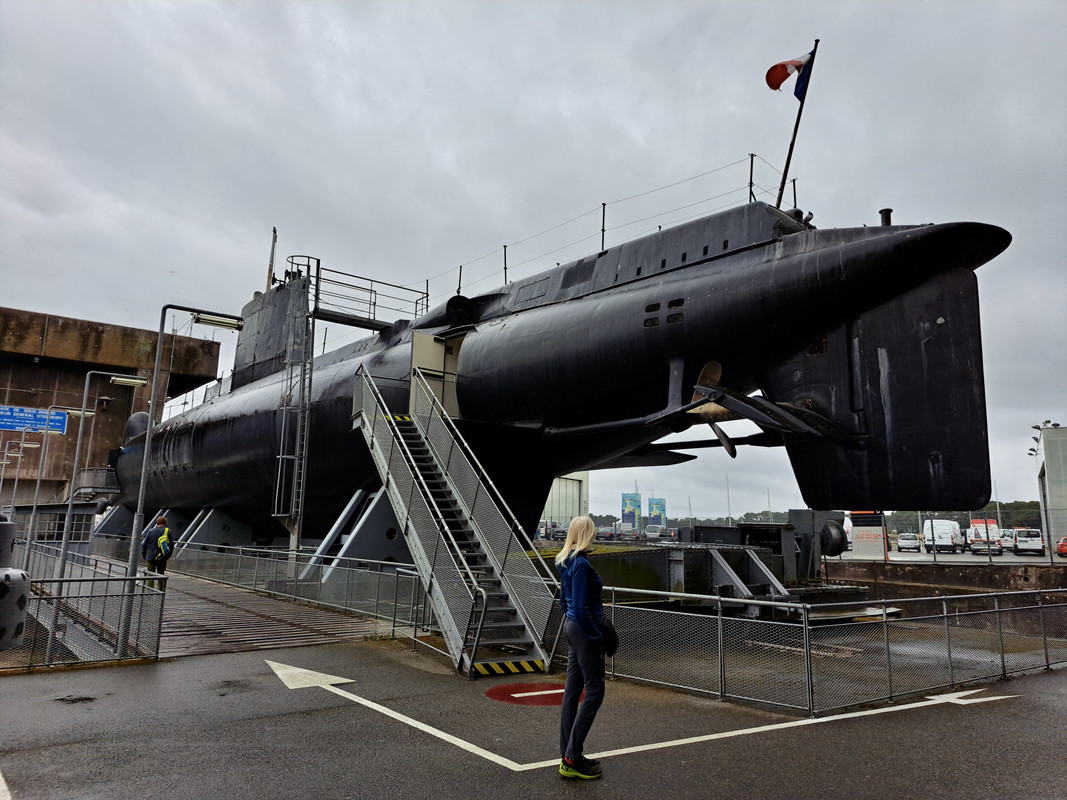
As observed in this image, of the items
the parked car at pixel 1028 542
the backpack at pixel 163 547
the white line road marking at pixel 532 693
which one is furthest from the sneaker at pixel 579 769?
the parked car at pixel 1028 542

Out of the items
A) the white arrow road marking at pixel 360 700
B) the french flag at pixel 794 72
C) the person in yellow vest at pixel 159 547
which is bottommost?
the white arrow road marking at pixel 360 700

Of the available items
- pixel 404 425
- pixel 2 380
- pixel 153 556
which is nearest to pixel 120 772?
pixel 404 425

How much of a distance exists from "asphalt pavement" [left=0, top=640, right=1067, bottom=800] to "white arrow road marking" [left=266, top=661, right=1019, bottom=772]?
3 centimetres

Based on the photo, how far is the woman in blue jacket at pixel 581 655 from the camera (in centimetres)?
523

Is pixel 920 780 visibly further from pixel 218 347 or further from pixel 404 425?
pixel 218 347

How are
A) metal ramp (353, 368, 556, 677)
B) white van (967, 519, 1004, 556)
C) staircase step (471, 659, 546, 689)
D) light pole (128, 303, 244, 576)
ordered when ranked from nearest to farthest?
staircase step (471, 659, 546, 689) → metal ramp (353, 368, 556, 677) → light pole (128, 303, 244, 576) → white van (967, 519, 1004, 556)

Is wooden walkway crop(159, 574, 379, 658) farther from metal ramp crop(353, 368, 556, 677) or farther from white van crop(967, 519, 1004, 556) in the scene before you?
white van crop(967, 519, 1004, 556)

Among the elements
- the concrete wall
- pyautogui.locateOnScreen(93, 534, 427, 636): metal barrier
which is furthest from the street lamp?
the concrete wall

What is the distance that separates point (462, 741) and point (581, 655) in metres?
1.66

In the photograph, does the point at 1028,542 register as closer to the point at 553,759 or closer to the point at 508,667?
the point at 508,667

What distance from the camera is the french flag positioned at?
40.1 feet

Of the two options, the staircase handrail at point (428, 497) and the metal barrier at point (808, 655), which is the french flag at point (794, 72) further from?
the staircase handrail at point (428, 497)

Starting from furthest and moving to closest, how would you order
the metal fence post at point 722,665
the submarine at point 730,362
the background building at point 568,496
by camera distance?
the background building at point 568,496, the submarine at point 730,362, the metal fence post at point 722,665

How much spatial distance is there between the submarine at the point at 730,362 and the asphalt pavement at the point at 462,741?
3.62m
